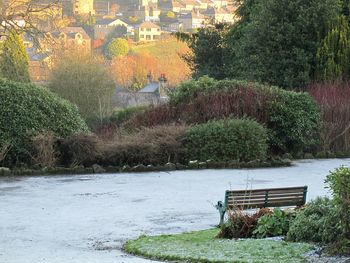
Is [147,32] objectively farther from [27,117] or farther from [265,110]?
[27,117]

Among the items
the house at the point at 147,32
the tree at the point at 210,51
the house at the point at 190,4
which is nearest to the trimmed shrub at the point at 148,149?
the tree at the point at 210,51

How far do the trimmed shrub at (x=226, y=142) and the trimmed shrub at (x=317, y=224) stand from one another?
38.5ft

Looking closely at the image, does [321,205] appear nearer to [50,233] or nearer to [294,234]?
[294,234]

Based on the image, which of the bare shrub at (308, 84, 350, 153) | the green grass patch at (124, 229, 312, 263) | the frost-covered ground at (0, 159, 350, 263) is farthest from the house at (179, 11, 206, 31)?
the green grass patch at (124, 229, 312, 263)

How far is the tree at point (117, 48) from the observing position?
91338mm

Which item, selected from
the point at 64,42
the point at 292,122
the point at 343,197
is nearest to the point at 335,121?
the point at 292,122

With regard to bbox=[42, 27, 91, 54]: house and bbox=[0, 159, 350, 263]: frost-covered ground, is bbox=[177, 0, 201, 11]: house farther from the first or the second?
bbox=[0, 159, 350, 263]: frost-covered ground

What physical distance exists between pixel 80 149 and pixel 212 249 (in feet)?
40.0

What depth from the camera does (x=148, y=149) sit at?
2300cm

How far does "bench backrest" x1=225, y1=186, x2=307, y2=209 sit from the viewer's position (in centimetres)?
1339

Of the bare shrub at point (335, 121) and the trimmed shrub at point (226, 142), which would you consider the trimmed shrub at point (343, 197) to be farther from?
the bare shrub at point (335, 121)

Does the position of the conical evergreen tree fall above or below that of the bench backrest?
above

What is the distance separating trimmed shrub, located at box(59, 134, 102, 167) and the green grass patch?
Result: 10.1 m

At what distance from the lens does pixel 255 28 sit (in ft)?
114
